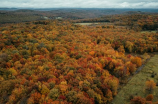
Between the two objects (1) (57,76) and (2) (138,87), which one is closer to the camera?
(1) (57,76)

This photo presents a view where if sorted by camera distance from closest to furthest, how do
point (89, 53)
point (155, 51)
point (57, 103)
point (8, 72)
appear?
point (57, 103) < point (8, 72) < point (89, 53) < point (155, 51)

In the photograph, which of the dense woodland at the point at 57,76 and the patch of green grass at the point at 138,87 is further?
the patch of green grass at the point at 138,87

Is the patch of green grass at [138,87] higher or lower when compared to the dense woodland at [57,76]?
lower

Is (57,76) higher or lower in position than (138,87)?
higher

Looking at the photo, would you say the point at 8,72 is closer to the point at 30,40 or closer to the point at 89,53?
the point at 30,40

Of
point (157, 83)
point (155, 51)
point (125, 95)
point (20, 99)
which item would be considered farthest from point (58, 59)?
point (155, 51)

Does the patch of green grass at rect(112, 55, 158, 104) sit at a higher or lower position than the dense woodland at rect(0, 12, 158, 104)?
lower

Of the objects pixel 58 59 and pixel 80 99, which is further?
pixel 58 59

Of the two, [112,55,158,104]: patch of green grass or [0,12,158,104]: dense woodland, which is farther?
[112,55,158,104]: patch of green grass
